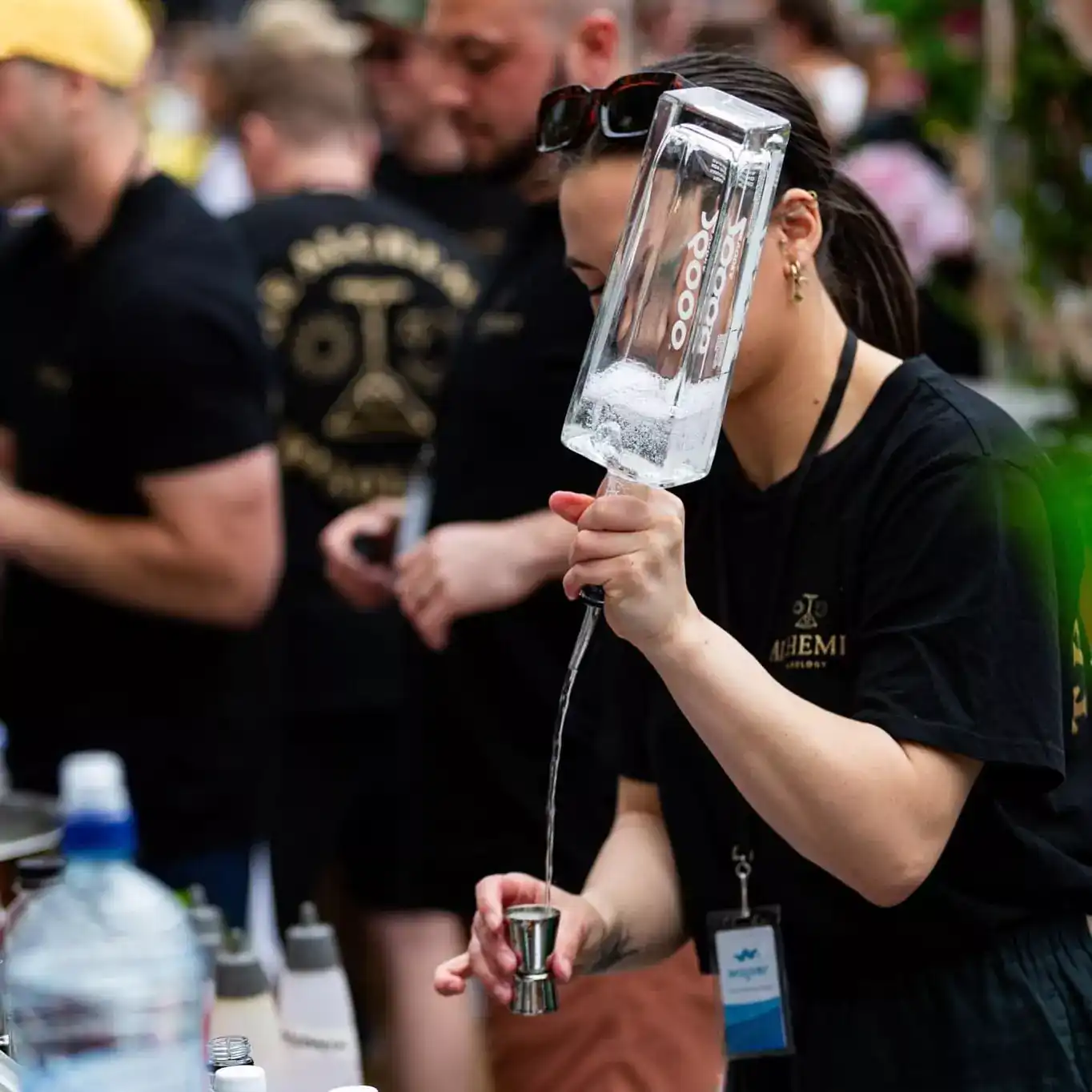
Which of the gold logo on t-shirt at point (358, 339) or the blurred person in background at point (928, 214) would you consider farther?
the blurred person in background at point (928, 214)

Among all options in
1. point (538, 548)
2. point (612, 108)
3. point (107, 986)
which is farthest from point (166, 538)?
point (107, 986)

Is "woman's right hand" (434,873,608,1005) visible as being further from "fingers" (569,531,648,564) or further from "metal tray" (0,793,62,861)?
"metal tray" (0,793,62,861)

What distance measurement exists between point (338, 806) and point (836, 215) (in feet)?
7.01

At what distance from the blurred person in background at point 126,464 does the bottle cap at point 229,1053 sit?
50.8 inches

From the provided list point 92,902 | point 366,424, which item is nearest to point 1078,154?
point 92,902

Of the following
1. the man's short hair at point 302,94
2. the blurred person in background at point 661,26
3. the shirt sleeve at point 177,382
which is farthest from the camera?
the blurred person in background at point 661,26

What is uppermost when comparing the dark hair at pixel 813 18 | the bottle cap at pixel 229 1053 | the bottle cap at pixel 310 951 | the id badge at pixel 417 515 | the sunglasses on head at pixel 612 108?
the dark hair at pixel 813 18

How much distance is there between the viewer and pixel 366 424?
3.60 metres

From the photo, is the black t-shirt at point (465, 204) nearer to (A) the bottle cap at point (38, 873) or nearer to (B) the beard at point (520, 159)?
(B) the beard at point (520, 159)

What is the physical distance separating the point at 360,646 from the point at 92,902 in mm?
2410

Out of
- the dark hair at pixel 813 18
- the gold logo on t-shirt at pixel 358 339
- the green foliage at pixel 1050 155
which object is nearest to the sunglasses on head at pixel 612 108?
the green foliage at pixel 1050 155

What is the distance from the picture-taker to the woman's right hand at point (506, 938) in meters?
1.59

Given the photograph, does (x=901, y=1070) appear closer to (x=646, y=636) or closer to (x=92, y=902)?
(x=646, y=636)

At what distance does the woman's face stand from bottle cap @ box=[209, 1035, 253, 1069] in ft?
2.15
